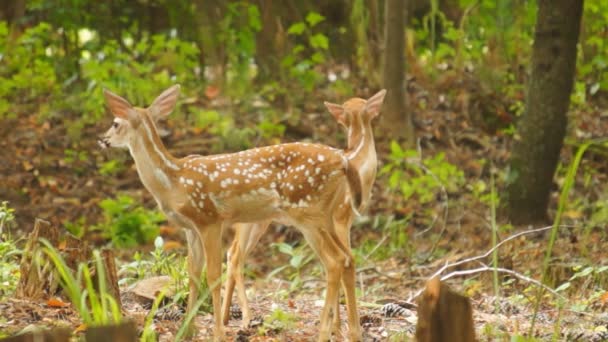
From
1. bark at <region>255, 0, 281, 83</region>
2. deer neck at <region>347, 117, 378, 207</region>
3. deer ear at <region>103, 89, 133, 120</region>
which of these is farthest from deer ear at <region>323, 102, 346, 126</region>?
bark at <region>255, 0, 281, 83</region>

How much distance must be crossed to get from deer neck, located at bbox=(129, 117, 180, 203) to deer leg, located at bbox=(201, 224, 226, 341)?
0.32m

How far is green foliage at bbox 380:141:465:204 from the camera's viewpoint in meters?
10.2

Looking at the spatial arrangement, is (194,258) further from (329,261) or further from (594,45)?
(594,45)

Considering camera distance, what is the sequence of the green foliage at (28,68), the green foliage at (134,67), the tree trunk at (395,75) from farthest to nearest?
1. the green foliage at (28,68)
2. the green foliage at (134,67)
3. the tree trunk at (395,75)

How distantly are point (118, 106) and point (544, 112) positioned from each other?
4816 millimetres

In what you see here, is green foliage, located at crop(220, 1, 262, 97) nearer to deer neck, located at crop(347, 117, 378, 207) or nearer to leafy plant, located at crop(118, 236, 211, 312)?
leafy plant, located at crop(118, 236, 211, 312)

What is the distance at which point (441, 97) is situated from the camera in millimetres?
12531

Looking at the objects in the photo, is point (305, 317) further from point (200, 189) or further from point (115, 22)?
point (115, 22)

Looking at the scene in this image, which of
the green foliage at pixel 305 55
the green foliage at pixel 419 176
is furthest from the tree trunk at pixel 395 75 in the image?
the green foliage at pixel 305 55

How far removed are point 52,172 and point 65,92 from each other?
5.55ft

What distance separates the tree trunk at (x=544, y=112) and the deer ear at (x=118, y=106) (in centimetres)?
463

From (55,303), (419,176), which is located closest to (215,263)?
(55,303)

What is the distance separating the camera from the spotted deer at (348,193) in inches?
213

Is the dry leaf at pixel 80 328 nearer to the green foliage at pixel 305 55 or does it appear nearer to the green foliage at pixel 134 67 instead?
the green foliage at pixel 134 67
